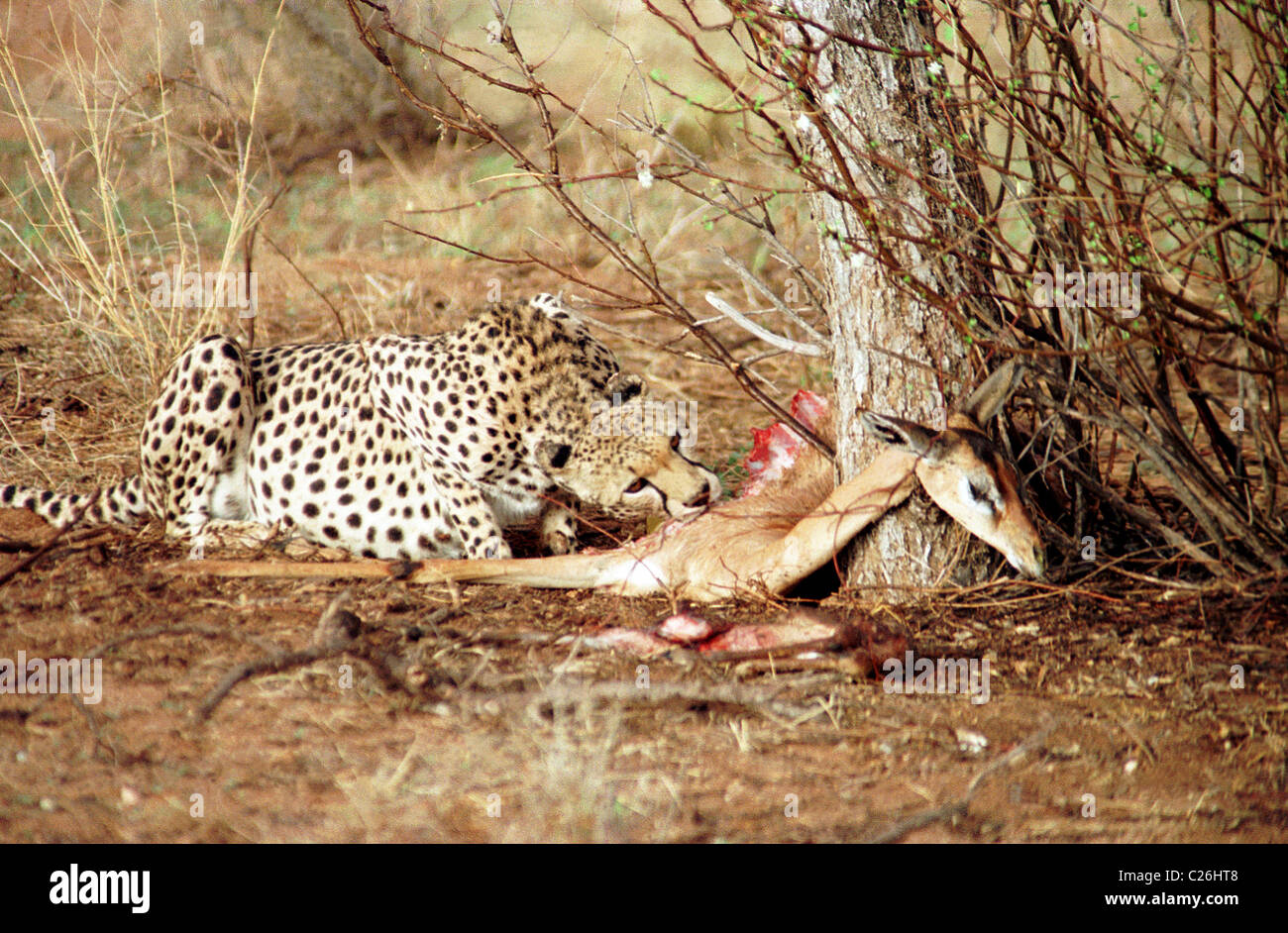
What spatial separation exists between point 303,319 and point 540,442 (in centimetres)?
340

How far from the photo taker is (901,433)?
139 inches

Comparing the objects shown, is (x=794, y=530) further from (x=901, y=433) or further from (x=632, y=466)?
(x=632, y=466)

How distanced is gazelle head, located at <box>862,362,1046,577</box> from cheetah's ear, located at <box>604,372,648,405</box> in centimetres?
139

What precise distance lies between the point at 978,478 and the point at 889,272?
70cm

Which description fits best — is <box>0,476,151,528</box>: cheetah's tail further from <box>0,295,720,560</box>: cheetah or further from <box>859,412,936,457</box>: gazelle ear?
<box>859,412,936,457</box>: gazelle ear

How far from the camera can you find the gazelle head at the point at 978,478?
3.53 metres

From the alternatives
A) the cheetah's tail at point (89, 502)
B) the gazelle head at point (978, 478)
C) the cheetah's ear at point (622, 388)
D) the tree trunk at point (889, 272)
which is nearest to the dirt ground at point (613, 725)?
the tree trunk at point (889, 272)

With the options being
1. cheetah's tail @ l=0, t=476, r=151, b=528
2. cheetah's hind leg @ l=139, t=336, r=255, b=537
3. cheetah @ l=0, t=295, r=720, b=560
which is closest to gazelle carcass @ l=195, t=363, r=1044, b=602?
cheetah @ l=0, t=295, r=720, b=560

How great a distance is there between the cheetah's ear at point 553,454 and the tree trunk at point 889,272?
1.07 m

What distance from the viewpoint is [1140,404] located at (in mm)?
3703

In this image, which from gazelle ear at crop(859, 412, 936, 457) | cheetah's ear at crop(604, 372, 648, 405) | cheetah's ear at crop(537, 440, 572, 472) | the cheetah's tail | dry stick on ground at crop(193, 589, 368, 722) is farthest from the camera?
the cheetah's tail

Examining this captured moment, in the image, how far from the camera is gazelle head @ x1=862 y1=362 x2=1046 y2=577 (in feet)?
11.6

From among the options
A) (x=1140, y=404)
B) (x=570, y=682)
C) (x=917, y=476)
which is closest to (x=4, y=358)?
(x=570, y=682)

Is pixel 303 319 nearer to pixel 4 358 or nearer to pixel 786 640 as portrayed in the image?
pixel 4 358
